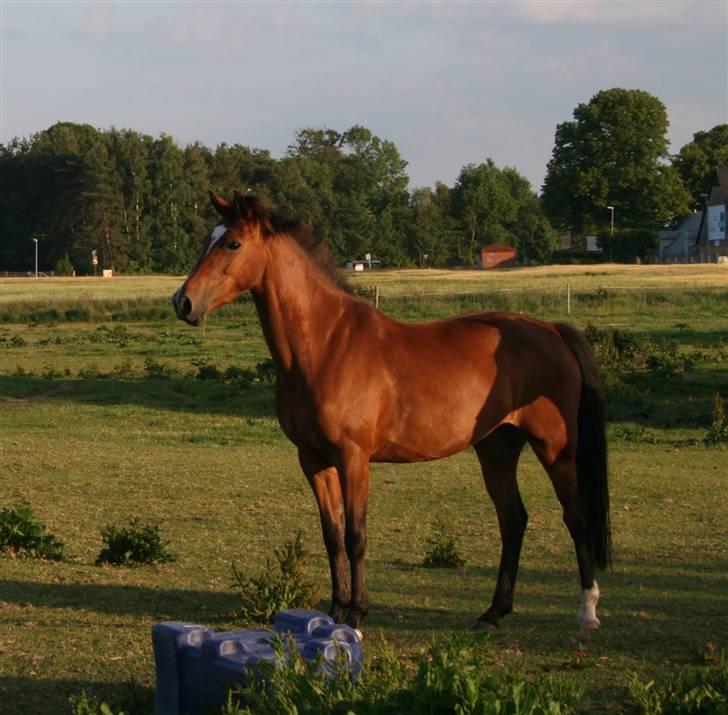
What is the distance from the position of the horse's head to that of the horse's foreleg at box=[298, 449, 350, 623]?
3.27 ft

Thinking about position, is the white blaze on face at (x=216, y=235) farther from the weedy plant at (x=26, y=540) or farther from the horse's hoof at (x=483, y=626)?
the weedy plant at (x=26, y=540)

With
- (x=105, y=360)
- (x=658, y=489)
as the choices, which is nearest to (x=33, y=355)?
(x=105, y=360)

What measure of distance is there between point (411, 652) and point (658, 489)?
8.34m

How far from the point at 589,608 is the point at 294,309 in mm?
2457

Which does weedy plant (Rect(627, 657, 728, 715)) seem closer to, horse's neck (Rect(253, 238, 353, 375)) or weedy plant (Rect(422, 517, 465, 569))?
horse's neck (Rect(253, 238, 353, 375))

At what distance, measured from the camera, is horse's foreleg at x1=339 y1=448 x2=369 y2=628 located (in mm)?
6777

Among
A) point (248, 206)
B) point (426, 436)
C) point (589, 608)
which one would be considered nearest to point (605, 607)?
point (589, 608)

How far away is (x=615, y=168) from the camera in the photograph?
92812 mm

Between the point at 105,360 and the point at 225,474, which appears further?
the point at 105,360

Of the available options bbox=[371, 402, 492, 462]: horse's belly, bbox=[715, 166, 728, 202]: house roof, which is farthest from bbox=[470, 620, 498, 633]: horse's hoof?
bbox=[715, 166, 728, 202]: house roof

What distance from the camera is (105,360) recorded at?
99.8ft

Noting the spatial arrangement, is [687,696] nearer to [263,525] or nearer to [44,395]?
[263,525]

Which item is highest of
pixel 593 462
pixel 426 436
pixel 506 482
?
pixel 426 436

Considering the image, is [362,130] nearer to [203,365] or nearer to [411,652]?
[203,365]
